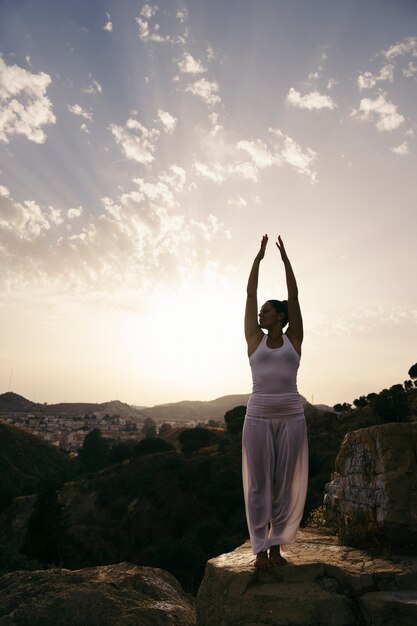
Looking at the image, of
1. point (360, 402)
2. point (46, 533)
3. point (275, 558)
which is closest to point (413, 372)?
point (360, 402)

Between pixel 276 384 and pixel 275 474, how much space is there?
832 millimetres

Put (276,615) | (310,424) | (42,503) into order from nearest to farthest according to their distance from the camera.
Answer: (276,615) → (42,503) → (310,424)

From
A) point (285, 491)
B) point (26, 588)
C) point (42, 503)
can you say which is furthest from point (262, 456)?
point (42, 503)

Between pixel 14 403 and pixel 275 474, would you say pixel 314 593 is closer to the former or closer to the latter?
pixel 275 474

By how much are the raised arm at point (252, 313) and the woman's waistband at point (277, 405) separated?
0.50 metres

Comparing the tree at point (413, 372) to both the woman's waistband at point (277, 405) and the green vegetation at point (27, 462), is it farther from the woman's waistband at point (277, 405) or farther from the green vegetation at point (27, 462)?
the woman's waistband at point (277, 405)

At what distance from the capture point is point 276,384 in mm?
3783

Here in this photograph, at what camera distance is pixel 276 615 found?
3.05 meters

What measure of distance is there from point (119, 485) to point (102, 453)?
33970 millimetres

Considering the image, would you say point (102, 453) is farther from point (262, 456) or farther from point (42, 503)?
point (262, 456)


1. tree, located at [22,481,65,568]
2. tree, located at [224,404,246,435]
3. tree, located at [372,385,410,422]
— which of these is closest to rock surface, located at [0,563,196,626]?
tree, located at [22,481,65,568]

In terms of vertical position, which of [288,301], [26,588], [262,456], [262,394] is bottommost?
[26,588]

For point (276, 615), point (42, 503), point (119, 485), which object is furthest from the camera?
point (119, 485)

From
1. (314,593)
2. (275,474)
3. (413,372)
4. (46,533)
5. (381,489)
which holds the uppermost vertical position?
(413,372)
